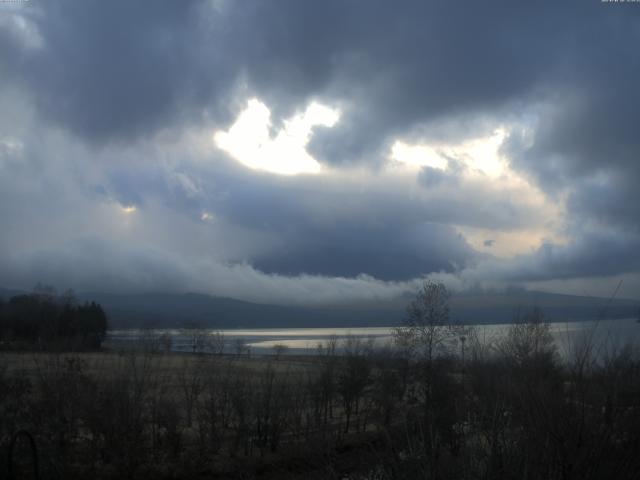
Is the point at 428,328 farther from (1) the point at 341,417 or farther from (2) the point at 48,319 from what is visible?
(2) the point at 48,319

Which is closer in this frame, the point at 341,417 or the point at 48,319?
the point at 341,417

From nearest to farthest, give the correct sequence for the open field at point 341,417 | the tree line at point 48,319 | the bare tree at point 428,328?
the open field at point 341,417
the bare tree at point 428,328
the tree line at point 48,319

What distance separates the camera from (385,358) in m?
47.6

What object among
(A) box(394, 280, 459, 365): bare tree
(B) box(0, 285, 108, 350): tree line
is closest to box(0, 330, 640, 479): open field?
(A) box(394, 280, 459, 365): bare tree

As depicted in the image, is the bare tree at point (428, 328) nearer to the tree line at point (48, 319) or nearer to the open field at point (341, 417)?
the open field at point (341, 417)

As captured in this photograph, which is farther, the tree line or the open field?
the tree line

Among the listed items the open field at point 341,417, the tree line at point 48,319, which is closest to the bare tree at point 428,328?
the open field at point 341,417

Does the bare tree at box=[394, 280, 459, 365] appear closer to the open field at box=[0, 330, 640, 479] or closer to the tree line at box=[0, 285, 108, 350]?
the open field at box=[0, 330, 640, 479]

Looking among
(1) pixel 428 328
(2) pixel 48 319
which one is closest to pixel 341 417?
(1) pixel 428 328

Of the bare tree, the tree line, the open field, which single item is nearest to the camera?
the open field

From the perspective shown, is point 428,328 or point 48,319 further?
point 48,319

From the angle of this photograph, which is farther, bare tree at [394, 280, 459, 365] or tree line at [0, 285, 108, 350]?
tree line at [0, 285, 108, 350]


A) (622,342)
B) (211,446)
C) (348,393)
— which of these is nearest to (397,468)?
(622,342)

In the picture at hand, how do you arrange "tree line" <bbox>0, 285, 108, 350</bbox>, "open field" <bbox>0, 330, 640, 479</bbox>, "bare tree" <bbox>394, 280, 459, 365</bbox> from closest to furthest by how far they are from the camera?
"open field" <bbox>0, 330, 640, 479</bbox>, "bare tree" <bbox>394, 280, 459, 365</bbox>, "tree line" <bbox>0, 285, 108, 350</bbox>
